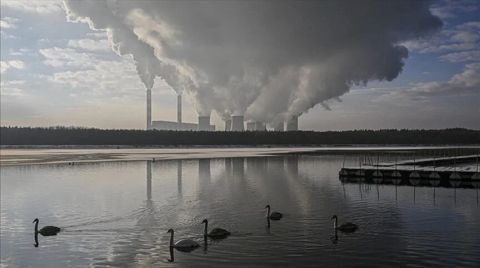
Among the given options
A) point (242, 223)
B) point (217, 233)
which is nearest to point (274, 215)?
point (242, 223)

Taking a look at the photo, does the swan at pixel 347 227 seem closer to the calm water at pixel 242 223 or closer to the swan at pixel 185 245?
the calm water at pixel 242 223

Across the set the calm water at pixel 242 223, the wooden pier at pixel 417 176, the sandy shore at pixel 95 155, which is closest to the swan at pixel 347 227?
the calm water at pixel 242 223

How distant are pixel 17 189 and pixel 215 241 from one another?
3102cm

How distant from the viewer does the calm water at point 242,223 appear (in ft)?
74.1

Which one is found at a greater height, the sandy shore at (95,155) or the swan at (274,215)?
the sandy shore at (95,155)

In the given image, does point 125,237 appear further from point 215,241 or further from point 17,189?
point 17,189

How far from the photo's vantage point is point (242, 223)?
98.7 feet

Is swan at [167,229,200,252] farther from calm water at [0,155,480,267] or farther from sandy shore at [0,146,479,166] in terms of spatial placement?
sandy shore at [0,146,479,166]

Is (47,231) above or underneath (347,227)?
underneath

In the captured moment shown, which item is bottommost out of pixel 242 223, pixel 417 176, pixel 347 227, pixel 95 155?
pixel 242 223

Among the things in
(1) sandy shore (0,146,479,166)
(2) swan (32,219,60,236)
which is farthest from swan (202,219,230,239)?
(1) sandy shore (0,146,479,166)

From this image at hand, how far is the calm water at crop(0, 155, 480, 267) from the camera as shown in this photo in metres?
22.6

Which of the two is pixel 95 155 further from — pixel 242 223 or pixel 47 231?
pixel 242 223

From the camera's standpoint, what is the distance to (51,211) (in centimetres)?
3606
